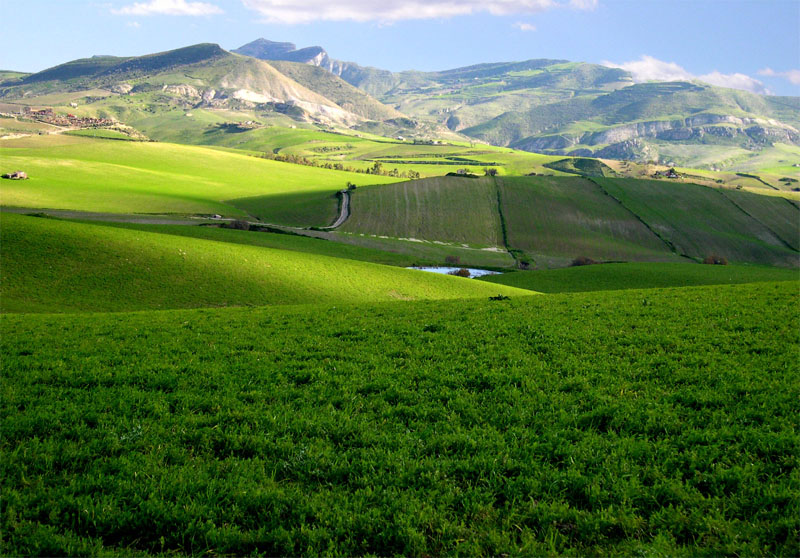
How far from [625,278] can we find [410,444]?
208ft

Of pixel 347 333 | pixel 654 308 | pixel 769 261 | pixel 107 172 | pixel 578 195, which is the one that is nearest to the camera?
pixel 347 333

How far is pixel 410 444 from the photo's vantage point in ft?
32.6

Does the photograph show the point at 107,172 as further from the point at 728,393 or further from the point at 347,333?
the point at 728,393

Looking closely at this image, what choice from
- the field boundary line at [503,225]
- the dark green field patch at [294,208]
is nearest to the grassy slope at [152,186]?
the dark green field patch at [294,208]

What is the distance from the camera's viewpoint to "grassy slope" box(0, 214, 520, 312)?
37.8 meters

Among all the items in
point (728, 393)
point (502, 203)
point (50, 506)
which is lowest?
point (50, 506)

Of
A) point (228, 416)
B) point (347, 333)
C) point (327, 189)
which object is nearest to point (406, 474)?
point (228, 416)

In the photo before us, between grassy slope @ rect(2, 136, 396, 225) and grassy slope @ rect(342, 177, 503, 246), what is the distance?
1109 centimetres

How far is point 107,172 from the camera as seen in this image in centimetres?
15112

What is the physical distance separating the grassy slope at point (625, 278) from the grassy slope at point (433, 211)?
184 feet

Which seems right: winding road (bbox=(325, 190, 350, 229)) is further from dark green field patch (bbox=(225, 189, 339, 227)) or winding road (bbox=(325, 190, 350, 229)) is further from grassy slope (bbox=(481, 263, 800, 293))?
grassy slope (bbox=(481, 263, 800, 293))

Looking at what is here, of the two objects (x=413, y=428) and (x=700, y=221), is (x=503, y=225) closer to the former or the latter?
(x=700, y=221)

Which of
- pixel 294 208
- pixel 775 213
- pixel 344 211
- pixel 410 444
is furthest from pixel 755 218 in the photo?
pixel 410 444

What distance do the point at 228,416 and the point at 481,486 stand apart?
232 inches
